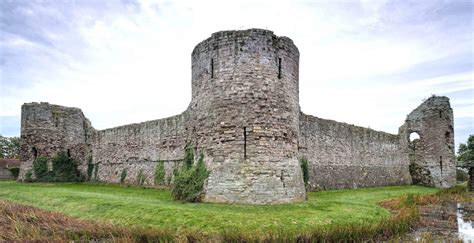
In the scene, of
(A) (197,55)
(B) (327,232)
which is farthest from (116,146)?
(B) (327,232)

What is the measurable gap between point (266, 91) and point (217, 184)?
351 centimetres

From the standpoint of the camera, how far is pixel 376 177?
966 inches

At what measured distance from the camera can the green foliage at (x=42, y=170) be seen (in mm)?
25138

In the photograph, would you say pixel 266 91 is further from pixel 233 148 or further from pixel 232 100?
pixel 233 148

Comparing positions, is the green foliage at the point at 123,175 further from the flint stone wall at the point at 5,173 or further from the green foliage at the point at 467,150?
the green foliage at the point at 467,150

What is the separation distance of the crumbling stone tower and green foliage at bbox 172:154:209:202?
19911 mm

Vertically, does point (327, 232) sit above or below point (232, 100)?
below

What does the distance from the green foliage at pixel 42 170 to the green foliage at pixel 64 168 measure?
0.45 meters

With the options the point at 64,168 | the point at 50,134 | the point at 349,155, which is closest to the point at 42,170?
the point at 64,168

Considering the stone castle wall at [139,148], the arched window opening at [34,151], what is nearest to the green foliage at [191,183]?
the stone castle wall at [139,148]

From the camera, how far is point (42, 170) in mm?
25219

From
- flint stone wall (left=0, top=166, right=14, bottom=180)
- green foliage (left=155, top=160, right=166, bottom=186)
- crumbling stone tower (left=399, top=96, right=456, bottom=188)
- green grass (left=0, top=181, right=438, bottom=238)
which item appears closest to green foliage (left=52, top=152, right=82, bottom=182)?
green foliage (left=155, top=160, right=166, bottom=186)

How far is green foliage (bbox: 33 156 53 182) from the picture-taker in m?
25.1

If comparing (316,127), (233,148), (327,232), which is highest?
(316,127)
